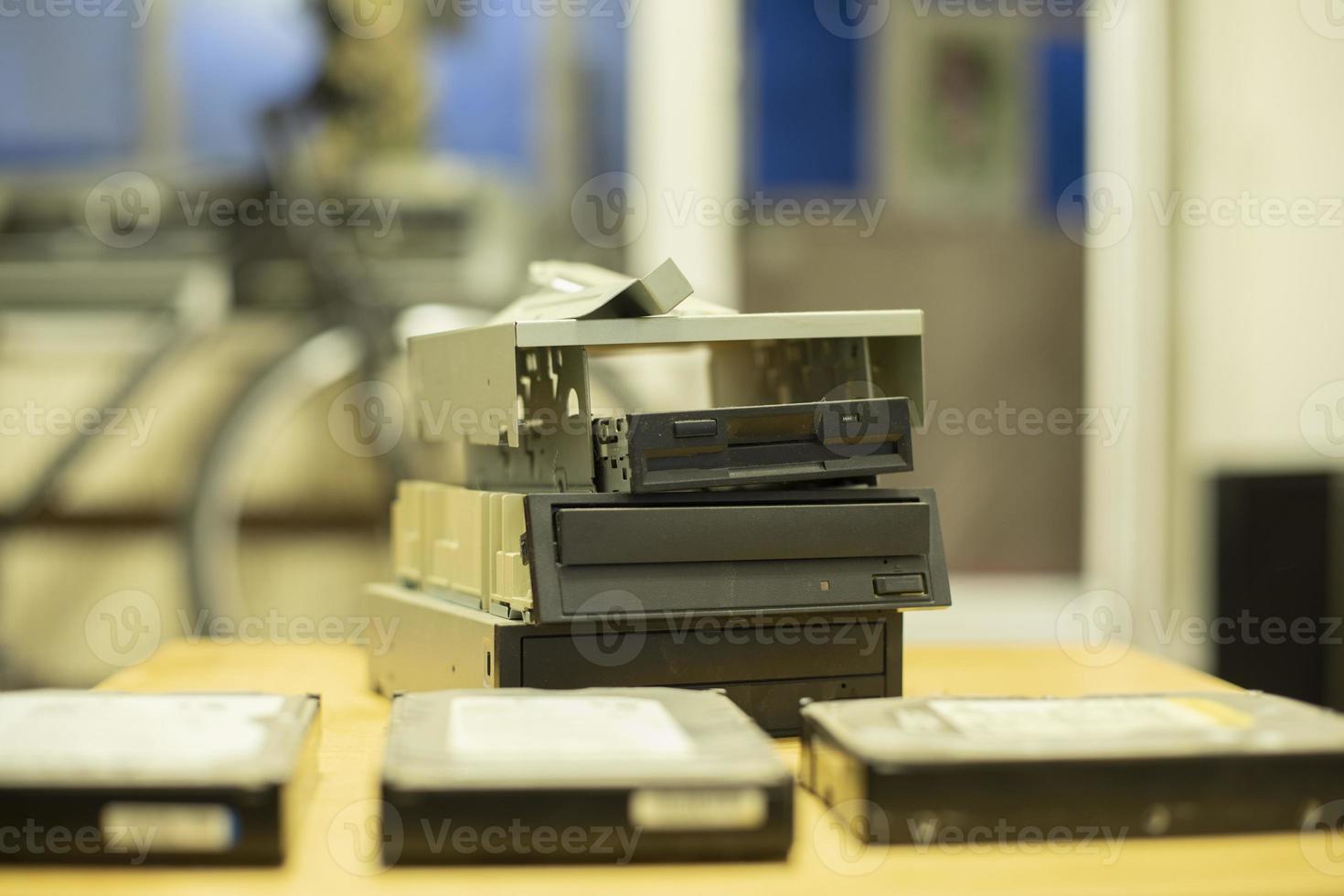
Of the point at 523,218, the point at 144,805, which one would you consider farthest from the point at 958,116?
the point at 144,805

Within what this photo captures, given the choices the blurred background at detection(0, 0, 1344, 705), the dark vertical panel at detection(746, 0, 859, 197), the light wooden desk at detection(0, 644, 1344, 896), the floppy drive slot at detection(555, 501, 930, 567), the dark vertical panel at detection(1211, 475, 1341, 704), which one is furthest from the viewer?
the dark vertical panel at detection(746, 0, 859, 197)

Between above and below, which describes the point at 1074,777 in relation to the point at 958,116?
below

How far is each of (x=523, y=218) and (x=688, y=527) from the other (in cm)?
165

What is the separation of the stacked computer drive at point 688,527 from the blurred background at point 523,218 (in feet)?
4.20

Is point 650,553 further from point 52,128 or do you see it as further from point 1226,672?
point 52,128

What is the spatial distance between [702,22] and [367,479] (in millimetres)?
1027

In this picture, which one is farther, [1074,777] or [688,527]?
[688,527]

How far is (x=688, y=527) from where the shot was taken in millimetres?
960

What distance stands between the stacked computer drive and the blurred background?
50.4 inches

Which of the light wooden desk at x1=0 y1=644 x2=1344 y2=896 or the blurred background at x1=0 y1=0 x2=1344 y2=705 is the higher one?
the blurred background at x1=0 y1=0 x2=1344 y2=705

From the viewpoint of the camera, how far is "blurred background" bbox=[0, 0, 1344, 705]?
92.7 inches

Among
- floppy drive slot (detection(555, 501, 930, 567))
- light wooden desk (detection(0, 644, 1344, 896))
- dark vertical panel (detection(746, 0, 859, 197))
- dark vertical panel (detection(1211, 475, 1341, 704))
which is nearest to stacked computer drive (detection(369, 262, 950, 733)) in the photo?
floppy drive slot (detection(555, 501, 930, 567))

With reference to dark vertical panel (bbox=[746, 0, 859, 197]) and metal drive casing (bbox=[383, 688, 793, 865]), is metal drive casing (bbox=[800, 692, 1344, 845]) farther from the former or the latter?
dark vertical panel (bbox=[746, 0, 859, 197])

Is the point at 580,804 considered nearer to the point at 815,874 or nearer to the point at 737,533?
the point at 815,874
